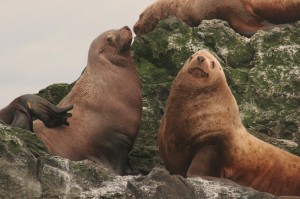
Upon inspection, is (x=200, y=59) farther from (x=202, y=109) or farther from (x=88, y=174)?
(x=88, y=174)

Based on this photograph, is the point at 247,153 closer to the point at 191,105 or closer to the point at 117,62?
the point at 191,105

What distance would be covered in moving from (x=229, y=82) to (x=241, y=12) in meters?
2.56

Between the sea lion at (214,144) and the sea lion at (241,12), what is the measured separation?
4279 mm

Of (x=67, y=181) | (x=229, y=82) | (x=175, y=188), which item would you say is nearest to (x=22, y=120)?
(x=67, y=181)

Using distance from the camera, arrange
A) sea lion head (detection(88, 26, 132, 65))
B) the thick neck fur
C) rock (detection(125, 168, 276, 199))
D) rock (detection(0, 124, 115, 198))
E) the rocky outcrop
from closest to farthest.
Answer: rock (detection(0, 124, 115, 198)) → rock (detection(125, 168, 276, 199)) → the rocky outcrop → the thick neck fur → sea lion head (detection(88, 26, 132, 65))

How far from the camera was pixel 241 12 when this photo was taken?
53.8 ft

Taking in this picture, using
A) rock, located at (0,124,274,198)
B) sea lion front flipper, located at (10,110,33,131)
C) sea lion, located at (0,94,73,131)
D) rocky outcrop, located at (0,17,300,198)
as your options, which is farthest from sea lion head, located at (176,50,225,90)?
rock, located at (0,124,274,198)

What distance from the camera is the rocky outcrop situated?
9.27 metres

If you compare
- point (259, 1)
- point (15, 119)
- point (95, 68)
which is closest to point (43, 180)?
point (15, 119)

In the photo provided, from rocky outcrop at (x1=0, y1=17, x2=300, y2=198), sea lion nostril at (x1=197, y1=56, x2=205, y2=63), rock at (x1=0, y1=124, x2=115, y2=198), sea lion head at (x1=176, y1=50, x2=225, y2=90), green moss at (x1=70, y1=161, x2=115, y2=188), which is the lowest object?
rocky outcrop at (x1=0, y1=17, x2=300, y2=198)

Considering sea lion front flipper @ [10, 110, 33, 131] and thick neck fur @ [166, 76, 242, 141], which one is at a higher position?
sea lion front flipper @ [10, 110, 33, 131]

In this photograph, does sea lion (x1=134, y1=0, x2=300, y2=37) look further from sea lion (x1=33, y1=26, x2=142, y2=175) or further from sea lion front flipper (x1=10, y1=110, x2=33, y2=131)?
sea lion front flipper (x1=10, y1=110, x2=33, y2=131)

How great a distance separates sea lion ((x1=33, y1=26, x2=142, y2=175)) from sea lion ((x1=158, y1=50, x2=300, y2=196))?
1026 millimetres

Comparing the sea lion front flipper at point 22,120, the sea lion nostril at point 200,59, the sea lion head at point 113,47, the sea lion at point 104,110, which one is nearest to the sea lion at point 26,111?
the sea lion front flipper at point 22,120
